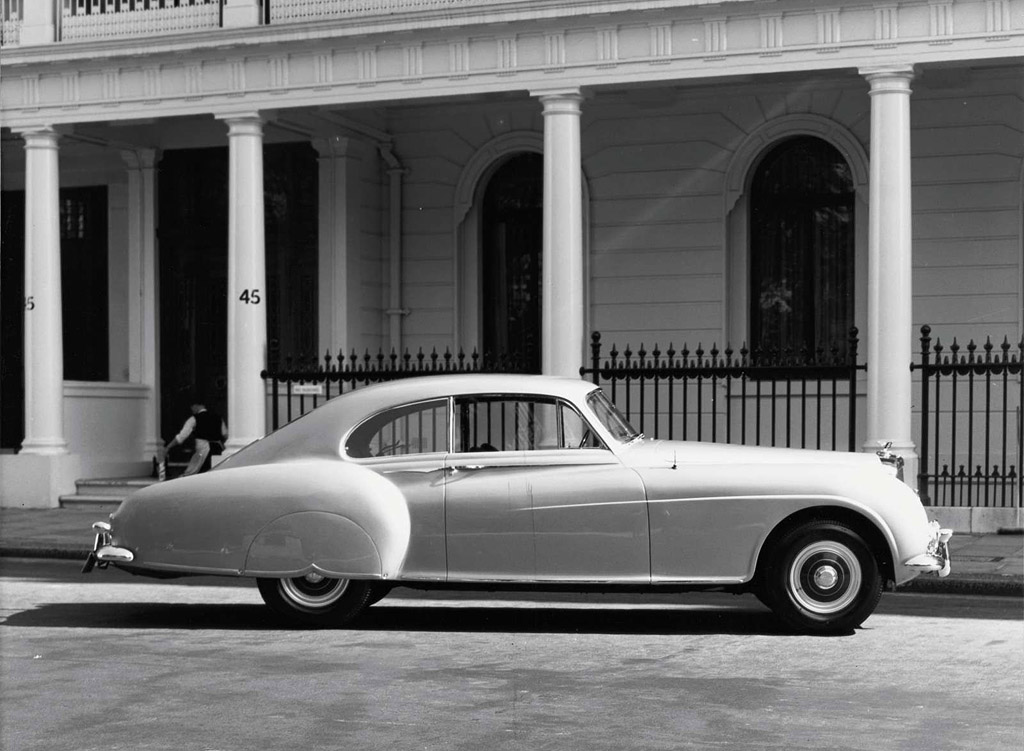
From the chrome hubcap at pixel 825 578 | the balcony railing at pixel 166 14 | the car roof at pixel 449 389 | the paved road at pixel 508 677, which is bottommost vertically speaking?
the paved road at pixel 508 677

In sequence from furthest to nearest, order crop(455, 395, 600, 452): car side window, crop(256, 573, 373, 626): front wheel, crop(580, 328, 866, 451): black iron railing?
1. crop(580, 328, 866, 451): black iron railing
2. crop(256, 573, 373, 626): front wheel
3. crop(455, 395, 600, 452): car side window

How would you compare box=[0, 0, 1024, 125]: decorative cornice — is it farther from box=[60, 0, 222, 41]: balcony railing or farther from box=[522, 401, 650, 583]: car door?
box=[522, 401, 650, 583]: car door

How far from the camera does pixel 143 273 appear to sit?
794 inches

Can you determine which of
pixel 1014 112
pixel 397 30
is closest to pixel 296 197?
pixel 397 30

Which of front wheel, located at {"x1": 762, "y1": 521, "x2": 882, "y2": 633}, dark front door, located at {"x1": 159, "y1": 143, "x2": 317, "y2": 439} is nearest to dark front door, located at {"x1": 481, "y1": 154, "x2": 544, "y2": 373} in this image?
dark front door, located at {"x1": 159, "y1": 143, "x2": 317, "y2": 439}

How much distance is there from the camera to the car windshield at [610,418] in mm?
8945

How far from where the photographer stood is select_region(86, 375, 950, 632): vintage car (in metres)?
8.56

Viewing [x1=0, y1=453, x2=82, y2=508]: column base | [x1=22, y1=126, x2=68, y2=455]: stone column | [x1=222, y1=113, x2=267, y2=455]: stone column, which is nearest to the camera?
[x1=222, y1=113, x2=267, y2=455]: stone column

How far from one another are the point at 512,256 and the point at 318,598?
10.9 metres

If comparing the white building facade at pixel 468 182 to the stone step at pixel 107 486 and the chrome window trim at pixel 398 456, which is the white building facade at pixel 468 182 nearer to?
the stone step at pixel 107 486

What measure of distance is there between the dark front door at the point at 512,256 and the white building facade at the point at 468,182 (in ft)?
0.13

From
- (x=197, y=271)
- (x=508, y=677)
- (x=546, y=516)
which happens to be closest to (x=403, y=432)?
(x=546, y=516)

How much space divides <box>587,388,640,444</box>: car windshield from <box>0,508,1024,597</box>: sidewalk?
3.15m

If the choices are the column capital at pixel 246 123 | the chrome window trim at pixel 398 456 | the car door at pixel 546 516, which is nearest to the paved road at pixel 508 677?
the car door at pixel 546 516
